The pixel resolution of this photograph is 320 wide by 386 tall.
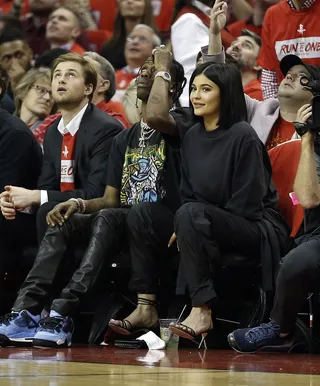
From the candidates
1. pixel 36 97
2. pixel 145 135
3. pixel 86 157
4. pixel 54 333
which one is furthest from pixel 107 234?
pixel 36 97

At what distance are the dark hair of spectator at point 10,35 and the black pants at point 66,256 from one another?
4006mm

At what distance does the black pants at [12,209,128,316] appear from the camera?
18.9ft

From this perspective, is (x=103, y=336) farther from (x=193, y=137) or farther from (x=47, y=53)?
(x=47, y=53)

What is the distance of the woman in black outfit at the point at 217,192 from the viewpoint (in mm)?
5430

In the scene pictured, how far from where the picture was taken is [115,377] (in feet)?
13.2

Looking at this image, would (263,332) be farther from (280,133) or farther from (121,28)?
(121,28)

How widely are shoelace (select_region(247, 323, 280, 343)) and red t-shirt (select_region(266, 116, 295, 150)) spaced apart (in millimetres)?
1573

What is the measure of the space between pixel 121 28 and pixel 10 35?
1.02 meters

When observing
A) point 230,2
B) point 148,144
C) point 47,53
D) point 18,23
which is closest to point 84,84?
point 148,144

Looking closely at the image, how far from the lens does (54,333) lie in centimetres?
562

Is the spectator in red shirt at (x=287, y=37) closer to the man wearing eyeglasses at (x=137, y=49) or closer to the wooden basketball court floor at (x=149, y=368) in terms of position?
the man wearing eyeglasses at (x=137, y=49)

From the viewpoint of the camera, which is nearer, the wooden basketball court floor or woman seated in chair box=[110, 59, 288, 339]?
the wooden basketball court floor

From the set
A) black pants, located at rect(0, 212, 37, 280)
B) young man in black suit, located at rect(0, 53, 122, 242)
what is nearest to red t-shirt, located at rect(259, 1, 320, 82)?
young man in black suit, located at rect(0, 53, 122, 242)

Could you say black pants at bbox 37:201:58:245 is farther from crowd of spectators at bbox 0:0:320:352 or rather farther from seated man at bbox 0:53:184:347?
seated man at bbox 0:53:184:347
